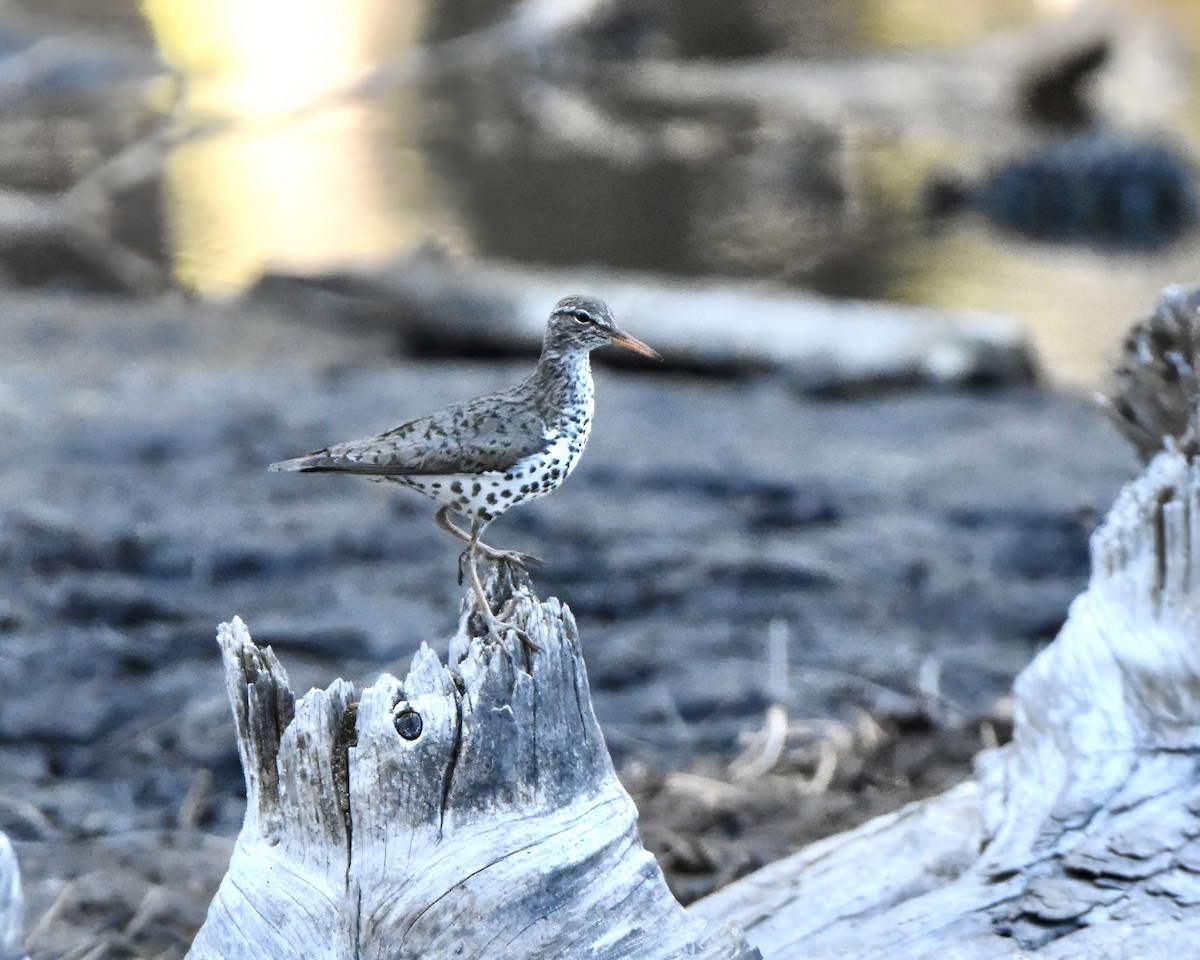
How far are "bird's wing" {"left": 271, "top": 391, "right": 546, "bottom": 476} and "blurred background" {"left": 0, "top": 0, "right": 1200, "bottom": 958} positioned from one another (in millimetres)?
1505

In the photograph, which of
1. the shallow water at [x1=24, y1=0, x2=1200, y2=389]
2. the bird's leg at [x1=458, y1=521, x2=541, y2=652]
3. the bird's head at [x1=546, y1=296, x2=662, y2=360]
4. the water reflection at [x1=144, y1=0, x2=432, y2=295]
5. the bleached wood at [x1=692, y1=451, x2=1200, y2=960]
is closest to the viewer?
the bird's leg at [x1=458, y1=521, x2=541, y2=652]

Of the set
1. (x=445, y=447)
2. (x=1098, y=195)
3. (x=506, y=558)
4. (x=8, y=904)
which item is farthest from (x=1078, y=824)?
(x=1098, y=195)

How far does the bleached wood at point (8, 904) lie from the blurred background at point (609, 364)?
1241 mm

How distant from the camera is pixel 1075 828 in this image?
3678 millimetres

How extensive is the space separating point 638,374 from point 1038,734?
6265mm

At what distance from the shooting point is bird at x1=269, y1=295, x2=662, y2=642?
12.2ft

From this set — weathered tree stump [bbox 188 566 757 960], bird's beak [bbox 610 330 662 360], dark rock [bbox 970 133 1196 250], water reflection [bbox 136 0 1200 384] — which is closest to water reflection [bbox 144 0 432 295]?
water reflection [bbox 136 0 1200 384]

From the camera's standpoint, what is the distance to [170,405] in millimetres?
8844

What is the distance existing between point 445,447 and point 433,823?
38.3 inches

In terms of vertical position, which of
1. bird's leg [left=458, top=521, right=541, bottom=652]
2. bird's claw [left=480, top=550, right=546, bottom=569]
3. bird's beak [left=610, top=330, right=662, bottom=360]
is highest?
bird's beak [left=610, top=330, right=662, bottom=360]

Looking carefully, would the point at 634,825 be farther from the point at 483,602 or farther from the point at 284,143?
the point at 284,143

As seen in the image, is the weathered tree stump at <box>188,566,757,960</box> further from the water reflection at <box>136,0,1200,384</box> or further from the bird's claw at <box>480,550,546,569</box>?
the water reflection at <box>136,0,1200,384</box>

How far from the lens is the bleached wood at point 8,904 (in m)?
3.02

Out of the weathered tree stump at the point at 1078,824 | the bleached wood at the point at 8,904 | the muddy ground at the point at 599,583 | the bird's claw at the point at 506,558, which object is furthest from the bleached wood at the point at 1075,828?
the bleached wood at the point at 8,904
